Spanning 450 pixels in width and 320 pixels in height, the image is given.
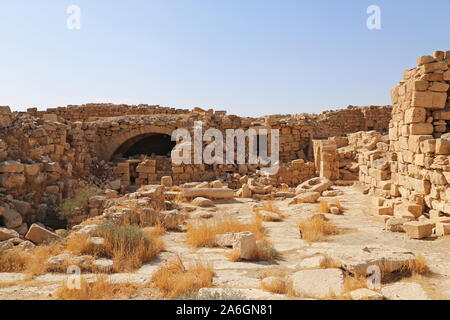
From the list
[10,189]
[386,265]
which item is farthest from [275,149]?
[386,265]

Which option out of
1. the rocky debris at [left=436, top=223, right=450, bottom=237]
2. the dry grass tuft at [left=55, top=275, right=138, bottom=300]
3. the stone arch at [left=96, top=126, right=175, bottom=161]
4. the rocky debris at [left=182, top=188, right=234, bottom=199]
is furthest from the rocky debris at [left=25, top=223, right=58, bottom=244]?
the stone arch at [left=96, top=126, right=175, bottom=161]

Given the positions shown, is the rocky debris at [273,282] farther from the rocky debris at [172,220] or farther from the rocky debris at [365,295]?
the rocky debris at [172,220]

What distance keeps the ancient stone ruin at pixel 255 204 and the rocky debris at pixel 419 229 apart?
0.02 m

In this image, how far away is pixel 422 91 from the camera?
7.02m

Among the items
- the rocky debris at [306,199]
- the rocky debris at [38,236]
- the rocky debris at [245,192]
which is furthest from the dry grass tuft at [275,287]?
the rocky debris at [245,192]

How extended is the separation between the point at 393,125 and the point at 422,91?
1384 millimetres

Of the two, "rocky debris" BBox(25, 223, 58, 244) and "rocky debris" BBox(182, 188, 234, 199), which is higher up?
"rocky debris" BBox(182, 188, 234, 199)

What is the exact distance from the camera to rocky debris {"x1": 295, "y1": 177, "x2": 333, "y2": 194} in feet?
34.1

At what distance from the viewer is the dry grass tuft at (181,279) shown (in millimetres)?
3707

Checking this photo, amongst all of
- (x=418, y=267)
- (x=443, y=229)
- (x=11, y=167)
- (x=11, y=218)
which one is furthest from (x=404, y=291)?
(x=11, y=167)

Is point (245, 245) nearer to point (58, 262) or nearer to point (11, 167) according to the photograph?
point (58, 262)

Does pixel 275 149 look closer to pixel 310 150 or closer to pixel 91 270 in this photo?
pixel 310 150

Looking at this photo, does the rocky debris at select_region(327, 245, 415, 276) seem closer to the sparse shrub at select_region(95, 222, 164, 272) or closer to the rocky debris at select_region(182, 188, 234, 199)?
the sparse shrub at select_region(95, 222, 164, 272)

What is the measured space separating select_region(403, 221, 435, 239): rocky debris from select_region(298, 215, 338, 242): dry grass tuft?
3.70 ft
